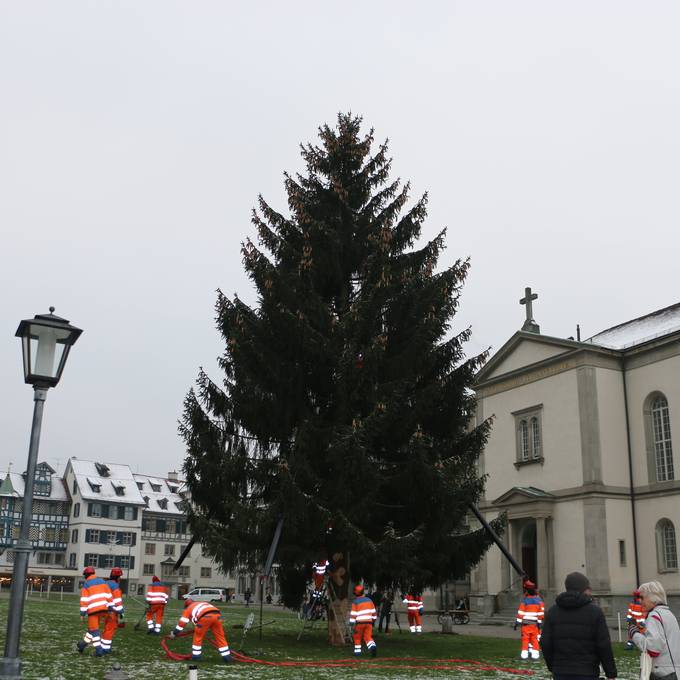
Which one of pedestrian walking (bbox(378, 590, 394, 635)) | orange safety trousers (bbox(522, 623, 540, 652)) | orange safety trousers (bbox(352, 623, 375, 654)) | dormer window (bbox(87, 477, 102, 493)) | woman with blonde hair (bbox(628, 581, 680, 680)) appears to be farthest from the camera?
dormer window (bbox(87, 477, 102, 493))

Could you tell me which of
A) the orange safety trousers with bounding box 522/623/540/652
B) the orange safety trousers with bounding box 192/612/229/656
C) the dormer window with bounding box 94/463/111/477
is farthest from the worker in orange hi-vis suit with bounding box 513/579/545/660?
the dormer window with bounding box 94/463/111/477

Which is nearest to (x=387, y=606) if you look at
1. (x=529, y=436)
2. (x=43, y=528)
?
(x=529, y=436)

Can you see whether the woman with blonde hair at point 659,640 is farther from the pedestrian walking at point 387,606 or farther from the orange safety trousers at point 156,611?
the orange safety trousers at point 156,611

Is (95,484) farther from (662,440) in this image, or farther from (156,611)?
(156,611)

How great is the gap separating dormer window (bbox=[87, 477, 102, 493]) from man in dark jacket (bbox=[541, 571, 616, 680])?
252 ft

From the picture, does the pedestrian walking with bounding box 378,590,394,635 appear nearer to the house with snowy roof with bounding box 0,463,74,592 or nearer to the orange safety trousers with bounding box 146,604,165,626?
the orange safety trousers with bounding box 146,604,165,626

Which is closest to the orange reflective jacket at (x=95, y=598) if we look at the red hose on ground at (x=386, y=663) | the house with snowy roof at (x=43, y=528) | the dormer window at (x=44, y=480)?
the red hose on ground at (x=386, y=663)

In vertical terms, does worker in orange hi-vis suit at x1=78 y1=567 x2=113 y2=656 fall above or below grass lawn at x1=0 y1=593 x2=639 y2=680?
above

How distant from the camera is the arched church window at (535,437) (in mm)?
38000

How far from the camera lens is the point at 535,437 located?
1510 inches

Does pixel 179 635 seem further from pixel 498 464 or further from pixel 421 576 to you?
pixel 498 464

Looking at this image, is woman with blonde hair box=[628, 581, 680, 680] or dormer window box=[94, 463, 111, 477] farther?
dormer window box=[94, 463, 111, 477]

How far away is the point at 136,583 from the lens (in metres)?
80.4

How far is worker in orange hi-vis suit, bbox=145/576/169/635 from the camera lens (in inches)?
813
